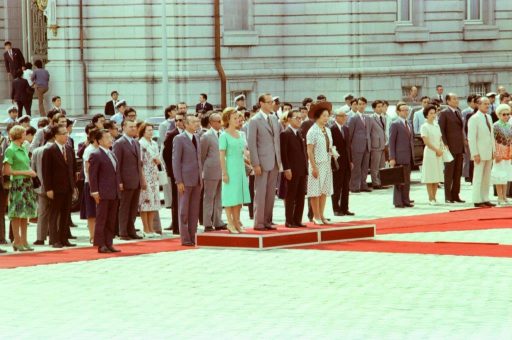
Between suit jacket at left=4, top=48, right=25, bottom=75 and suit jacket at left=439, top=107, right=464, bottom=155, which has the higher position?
suit jacket at left=4, top=48, right=25, bottom=75

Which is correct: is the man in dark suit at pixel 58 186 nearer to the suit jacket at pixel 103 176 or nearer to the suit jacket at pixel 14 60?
the suit jacket at pixel 103 176

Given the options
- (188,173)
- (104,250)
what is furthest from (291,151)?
(104,250)

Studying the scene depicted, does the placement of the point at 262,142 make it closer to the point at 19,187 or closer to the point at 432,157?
the point at 19,187

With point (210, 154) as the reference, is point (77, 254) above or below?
below

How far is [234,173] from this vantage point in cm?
2284

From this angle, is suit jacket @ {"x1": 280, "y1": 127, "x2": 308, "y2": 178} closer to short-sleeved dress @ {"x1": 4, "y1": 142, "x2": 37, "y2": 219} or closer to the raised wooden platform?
the raised wooden platform

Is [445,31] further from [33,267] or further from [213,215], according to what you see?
[33,267]

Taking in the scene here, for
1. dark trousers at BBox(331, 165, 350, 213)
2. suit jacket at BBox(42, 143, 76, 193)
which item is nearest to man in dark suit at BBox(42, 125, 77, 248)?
suit jacket at BBox(42, 143, 76, 193)

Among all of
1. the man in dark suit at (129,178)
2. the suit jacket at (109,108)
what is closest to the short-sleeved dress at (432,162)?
the man in dark suit at (129,178)

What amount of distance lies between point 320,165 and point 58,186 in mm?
3613

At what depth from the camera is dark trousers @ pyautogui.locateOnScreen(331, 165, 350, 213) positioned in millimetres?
27297

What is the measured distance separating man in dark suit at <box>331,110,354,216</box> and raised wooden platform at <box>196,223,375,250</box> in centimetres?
406

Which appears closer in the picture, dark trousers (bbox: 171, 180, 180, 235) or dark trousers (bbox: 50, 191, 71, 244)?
dark trousers (bbox: 50, 191, 71, 244)

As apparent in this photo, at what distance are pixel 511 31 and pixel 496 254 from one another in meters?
30.2
